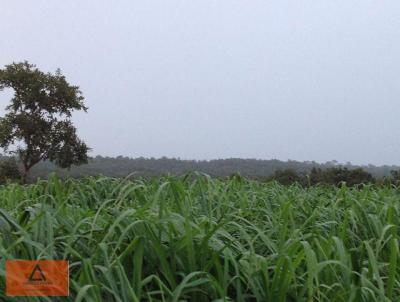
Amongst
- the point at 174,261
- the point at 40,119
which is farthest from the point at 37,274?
the point at 40,119

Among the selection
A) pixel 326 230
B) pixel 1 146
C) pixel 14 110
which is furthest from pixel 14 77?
pixel 326 230

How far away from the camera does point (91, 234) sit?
1993 mm

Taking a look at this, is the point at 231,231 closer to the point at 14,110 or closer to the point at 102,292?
the point at 102,292

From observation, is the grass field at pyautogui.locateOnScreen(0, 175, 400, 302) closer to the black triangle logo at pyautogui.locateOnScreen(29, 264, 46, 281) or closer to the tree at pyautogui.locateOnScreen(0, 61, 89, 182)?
the black triangle logo at pyautogui.locateOnScreen(29, 264, 46, 281)

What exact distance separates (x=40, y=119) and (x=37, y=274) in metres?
21.5

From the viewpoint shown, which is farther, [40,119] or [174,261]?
[40,119]

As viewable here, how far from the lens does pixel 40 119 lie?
73.0 feet

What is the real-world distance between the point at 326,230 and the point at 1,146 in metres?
20.8

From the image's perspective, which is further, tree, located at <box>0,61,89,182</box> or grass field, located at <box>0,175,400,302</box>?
tree, located at <box>0,61,89,182</box>

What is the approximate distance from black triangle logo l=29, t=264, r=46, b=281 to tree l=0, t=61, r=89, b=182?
20987 millimetres

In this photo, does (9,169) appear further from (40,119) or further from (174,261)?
(174,261)

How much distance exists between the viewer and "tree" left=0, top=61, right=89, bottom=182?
861 inches

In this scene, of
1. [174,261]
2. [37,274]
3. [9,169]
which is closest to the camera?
[37,274]

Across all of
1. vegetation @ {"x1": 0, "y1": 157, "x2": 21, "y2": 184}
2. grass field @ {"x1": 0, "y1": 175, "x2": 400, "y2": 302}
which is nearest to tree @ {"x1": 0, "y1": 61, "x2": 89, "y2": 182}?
vegetation @ {"x1": 0, "y1": 157, "x2": 21, "y2": 184}
